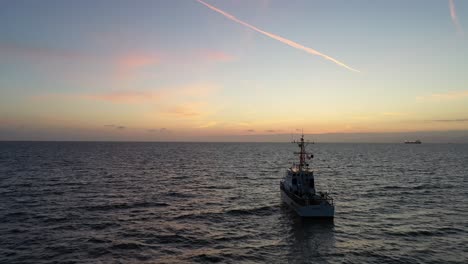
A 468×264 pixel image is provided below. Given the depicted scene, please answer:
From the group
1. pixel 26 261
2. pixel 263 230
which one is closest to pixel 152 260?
pixel 26 261

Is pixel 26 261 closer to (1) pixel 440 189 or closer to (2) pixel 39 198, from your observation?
(2) pixel 39 198

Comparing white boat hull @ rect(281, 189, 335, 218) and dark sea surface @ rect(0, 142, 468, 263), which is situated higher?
white boat hull @ rect(281, 189, 335, 218)

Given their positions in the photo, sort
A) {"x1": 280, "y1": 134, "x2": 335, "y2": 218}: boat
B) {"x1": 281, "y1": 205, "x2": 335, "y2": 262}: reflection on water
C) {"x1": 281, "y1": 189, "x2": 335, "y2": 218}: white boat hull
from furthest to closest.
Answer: {"x1": 280, "y1": 134, "x2": 335, "y2": 218}: boat < {"x1": 281, "y1": 189, "x2": 335, "y2": 218}: white boat hull < {"x1": 281, "y1": 205, "x2": 335, "y2": 262}: reflection on water

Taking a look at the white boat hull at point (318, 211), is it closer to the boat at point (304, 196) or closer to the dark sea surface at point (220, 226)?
the boat at point (304, 196)

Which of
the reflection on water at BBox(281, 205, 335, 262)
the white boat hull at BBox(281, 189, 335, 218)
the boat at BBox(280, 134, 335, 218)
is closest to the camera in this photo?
the reflection on water at BBox(281, 205, 335, 262)

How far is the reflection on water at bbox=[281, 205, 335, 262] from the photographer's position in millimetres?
29500

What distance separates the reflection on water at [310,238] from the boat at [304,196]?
107 cm

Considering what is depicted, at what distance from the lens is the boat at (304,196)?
→ 39.9 m

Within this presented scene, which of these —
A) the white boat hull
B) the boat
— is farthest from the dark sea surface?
the boat

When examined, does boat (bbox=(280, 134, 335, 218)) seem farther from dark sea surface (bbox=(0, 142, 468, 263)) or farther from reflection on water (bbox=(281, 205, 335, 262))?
dark sea surface (bbox=(0, 142, 468, 263))

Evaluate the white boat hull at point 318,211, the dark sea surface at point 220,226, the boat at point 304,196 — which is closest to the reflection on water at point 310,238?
the dark sea surface at point 220,226

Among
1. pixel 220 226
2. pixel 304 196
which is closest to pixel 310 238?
pixel 304 196

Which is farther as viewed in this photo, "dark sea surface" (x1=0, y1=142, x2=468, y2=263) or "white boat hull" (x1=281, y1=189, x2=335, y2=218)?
"white boat hull" (x1=281, y1=189, x2=335, y2=218)

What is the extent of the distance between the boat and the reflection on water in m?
1.07
